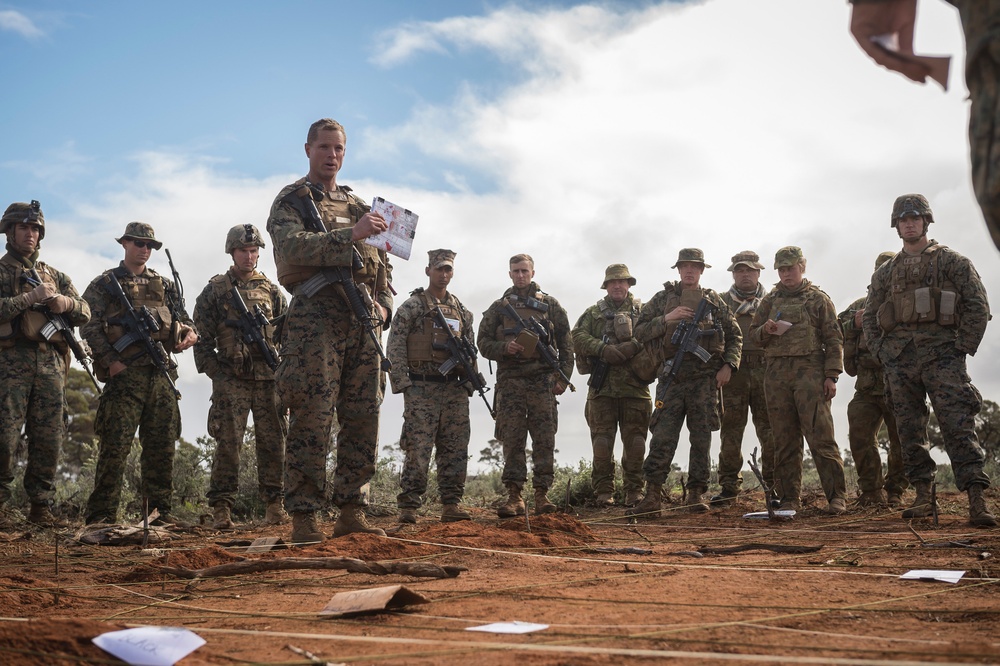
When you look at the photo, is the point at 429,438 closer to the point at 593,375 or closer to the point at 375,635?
the point at 593,375

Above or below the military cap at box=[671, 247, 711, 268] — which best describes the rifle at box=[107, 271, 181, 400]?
below

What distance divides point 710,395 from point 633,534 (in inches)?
111

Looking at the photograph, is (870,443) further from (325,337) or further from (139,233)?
(139,233)

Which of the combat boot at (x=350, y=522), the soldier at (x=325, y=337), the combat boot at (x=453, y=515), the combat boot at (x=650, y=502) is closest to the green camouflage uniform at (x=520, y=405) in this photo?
the combat boot at (x=453, y=515)

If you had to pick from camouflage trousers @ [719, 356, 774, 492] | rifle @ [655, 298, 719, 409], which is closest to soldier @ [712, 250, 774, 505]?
camouflage trousers @ [719, 356, 774, 492]

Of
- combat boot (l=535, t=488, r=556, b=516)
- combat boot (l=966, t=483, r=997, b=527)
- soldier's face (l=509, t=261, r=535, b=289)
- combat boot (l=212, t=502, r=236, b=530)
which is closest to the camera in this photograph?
combat boot (l=966, t=483, r=997, b=527)

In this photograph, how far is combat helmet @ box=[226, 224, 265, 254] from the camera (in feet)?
32.4

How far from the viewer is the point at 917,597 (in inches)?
165

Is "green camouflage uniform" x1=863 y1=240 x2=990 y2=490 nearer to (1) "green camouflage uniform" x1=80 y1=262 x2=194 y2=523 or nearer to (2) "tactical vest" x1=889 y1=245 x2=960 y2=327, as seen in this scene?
(2) "tactical vest" x1=889 y1=245 x2=960 y2=327

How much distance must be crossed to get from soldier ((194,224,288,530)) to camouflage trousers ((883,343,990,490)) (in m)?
6.00

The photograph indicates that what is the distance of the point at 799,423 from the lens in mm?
9867

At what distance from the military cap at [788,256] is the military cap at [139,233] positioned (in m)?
6.59

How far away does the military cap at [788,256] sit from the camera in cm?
982

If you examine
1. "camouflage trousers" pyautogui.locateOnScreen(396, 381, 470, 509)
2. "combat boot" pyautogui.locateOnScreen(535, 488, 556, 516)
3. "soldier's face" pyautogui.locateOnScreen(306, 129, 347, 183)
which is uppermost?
"soldier's face" pyautogui.locateOnScreen(306, 129, 347, 183)
